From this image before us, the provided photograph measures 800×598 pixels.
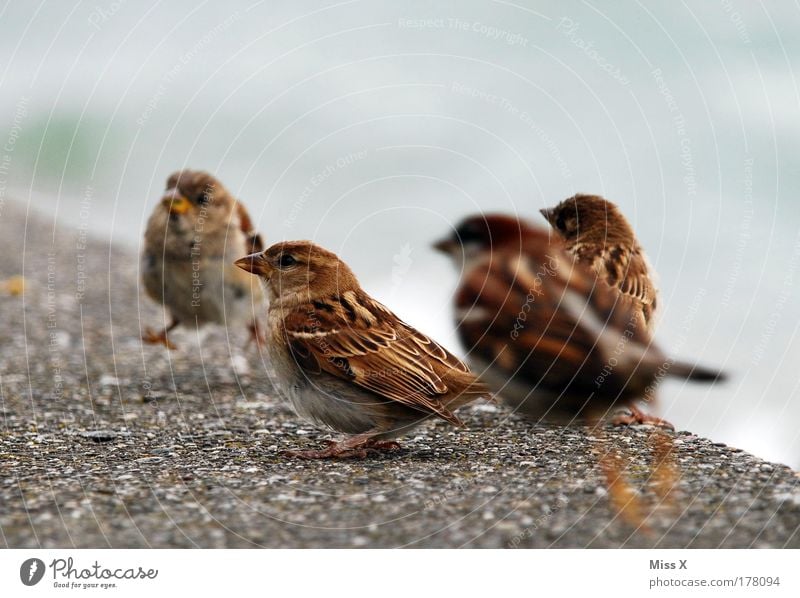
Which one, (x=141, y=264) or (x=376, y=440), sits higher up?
(x=141, y=264)

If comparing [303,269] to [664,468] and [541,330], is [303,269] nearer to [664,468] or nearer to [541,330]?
[541,330]

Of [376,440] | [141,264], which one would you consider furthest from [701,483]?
[141,264]

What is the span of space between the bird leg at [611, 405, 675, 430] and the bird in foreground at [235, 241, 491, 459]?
1083 mm

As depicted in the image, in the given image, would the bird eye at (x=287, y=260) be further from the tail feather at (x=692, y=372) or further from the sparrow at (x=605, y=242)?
the tail feather at (x=692, y=372)

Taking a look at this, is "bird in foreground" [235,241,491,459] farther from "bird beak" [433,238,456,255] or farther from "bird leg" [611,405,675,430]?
"bird leg" [611,405,675,430]

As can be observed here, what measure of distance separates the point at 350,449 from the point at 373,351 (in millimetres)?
487

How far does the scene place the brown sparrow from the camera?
3.41 m

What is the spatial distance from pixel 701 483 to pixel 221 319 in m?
3.48

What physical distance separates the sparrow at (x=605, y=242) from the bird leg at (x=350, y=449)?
1.22 metres

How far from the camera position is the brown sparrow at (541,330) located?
3.41 meters

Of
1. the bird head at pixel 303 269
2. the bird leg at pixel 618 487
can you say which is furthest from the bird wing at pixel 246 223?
the bird leg at pixel 618 487
